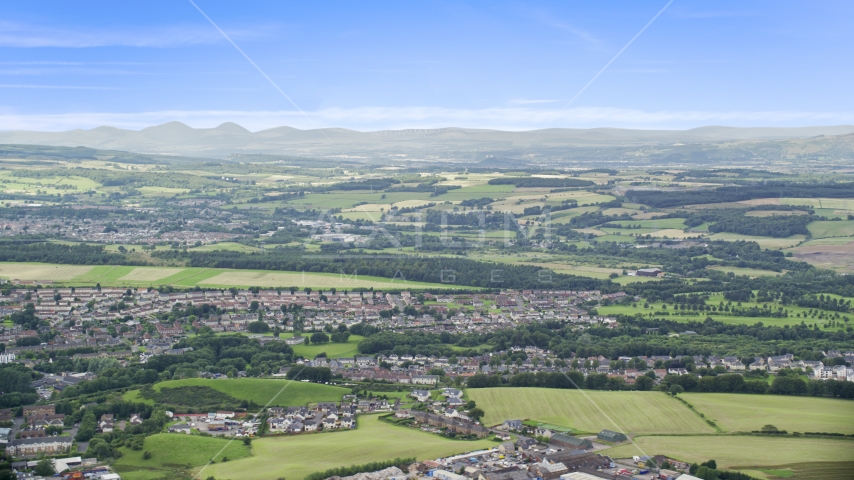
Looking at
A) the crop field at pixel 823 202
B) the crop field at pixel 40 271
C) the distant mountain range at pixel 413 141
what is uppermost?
the distant mountain range at pixel 413 141

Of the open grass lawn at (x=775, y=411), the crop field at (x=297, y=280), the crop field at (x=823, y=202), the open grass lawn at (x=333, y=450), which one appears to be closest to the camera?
the open grass lawn at (x=333, y=450)

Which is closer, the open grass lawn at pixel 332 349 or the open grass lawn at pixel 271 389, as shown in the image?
the open grass lawn at pixel 271 389

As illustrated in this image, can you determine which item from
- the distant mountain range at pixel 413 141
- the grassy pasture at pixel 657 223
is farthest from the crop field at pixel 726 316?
the distant mountain range at pixel 413 141

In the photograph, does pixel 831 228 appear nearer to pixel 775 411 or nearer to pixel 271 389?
pixel 775 411

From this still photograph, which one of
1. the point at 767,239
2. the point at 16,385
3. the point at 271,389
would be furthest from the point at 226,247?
the point at 767,239

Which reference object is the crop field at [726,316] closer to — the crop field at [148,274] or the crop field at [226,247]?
the crop field at [148,274]

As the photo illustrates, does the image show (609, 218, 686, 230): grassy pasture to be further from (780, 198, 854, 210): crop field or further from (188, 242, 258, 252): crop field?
(188, 242, 258, 252): crop field
